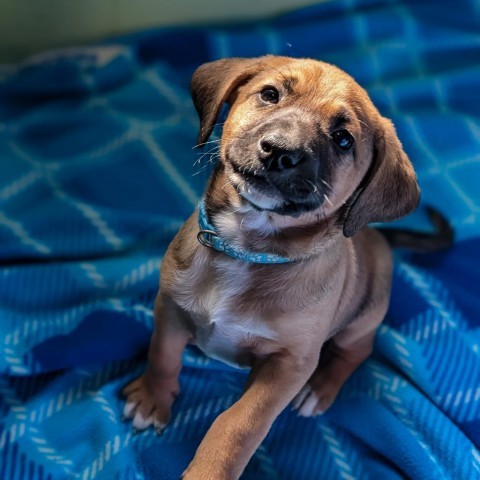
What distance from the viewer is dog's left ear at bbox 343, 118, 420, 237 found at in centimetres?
202

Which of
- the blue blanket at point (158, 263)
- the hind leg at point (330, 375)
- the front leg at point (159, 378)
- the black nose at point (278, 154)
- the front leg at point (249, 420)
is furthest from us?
the hind leg at point (330, 375)

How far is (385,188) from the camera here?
2.06m

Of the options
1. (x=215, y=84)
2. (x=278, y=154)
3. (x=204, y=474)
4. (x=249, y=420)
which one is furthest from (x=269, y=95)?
(x=204, y=474)

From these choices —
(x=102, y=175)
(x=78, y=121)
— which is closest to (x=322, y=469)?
(x=102, y=175)

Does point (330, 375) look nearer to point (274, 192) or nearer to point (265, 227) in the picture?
point (265, 227)

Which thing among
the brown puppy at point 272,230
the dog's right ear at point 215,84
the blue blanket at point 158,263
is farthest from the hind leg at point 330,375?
the dog's right ear at point 215,84

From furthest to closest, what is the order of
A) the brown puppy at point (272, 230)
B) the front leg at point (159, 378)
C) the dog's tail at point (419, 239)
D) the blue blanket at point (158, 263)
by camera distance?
the dog's tail at point (419, 239) < the blue blanket at point (158, 263) < the front leg at point (159, 378) < the brown puppy at point (272, 230)

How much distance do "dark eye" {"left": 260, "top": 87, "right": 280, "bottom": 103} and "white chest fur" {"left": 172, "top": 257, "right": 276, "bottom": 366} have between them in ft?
1.73

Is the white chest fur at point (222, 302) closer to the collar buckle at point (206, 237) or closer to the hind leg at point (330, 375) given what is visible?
the collar buckle at point (206, 237)

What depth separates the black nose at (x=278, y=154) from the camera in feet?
5.79

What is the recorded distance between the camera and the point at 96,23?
3.89 m

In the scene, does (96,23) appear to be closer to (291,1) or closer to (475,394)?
(291,1)

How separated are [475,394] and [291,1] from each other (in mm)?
2770

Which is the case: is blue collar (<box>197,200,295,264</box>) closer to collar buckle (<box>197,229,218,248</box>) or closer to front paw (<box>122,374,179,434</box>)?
collar buckle (<box>197,229,218,248</box>)
